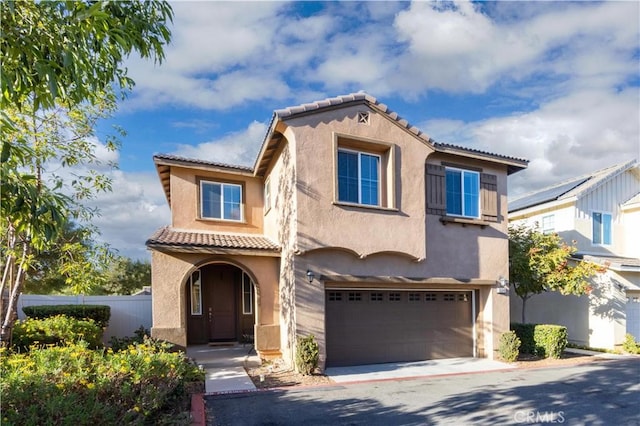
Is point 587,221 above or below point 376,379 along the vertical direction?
above

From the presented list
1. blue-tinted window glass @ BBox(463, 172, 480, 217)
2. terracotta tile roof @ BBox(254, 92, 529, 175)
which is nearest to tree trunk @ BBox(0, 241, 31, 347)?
terracotta tile roof @ BBox(254, 92, 529, 175)

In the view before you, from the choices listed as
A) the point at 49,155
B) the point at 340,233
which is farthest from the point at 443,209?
the point at 49,155

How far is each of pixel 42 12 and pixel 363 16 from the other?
8957 millimetres

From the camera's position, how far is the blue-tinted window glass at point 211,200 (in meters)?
14.6

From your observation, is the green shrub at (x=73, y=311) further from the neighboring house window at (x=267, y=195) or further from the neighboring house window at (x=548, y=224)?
the neighboring house window at (x=548, y=224)

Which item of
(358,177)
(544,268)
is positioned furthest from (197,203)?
(544,268)

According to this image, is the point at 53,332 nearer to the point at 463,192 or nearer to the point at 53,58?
the point at 53,58

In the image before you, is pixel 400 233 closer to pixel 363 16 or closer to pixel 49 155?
pixel 363 16

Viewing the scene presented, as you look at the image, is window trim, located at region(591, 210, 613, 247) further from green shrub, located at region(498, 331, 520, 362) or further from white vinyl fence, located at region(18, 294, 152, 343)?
white vinyl fence, located at region(18, 294, 152, 343)

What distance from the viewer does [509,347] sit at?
42.2 feet

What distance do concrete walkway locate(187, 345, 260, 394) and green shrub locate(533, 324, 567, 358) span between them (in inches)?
384

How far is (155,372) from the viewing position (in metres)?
6.39

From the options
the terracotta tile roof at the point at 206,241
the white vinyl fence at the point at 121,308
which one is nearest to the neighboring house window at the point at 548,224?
the terracotta tile roof at the point at 206,241

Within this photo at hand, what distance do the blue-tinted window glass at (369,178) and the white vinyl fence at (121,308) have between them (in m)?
10.1
